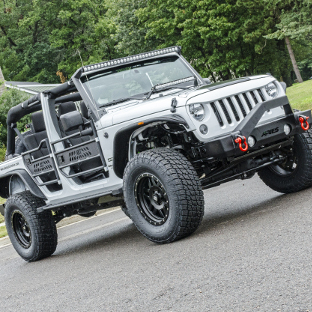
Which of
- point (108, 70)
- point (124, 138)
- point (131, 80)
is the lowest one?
point (124, 138)

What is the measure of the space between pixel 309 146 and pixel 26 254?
4.01 meters

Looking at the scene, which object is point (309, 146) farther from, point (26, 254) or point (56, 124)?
point (26, 254)

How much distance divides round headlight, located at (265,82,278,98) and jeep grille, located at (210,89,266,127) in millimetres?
228

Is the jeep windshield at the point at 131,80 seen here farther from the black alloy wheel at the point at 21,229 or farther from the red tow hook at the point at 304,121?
the black alloy wheel at the point at 21,229

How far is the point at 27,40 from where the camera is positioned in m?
64.8

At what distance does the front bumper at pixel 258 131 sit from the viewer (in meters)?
5.62

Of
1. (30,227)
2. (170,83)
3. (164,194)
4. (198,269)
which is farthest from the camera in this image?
(30,227)

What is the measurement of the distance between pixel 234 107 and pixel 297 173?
153cm

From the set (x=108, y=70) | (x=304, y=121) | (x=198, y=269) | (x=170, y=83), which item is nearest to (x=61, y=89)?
(x=108, y=70)

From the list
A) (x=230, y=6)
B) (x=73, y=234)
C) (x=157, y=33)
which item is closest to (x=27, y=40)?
(x=157, y=33)

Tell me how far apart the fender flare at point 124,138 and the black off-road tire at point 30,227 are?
1.56 m

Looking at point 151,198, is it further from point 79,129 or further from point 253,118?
point 79,129

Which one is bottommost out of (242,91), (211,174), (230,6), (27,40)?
(211,174)

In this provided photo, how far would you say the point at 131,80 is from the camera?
23.3 feet
